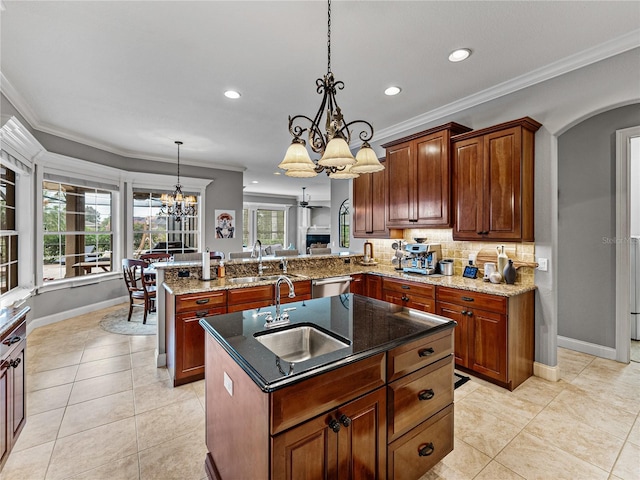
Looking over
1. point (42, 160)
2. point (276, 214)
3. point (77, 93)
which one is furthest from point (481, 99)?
point (276, 214)

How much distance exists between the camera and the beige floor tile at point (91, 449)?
189cm

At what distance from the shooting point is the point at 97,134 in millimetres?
4883

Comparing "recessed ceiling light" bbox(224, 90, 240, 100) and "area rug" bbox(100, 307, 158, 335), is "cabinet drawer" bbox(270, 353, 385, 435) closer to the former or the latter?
"recessed ceiling light" bbox(224, 90, 240, 100)

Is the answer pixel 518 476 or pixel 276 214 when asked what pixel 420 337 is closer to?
pixel 518 476

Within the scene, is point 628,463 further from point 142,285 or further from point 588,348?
point 142,285

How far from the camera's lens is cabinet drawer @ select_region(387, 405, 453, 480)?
4.99 ft

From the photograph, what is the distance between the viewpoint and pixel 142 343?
13.0ft

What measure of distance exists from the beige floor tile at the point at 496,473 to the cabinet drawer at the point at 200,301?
2.32m

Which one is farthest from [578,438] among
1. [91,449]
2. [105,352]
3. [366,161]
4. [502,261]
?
[105,352]

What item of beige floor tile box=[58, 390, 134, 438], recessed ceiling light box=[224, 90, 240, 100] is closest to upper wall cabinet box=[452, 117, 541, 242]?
recessed ceiling light box=[224, 90, 240, 100]

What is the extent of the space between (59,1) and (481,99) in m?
3.77

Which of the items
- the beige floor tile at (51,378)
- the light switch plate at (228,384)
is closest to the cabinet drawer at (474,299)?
the light switch plate at (228,384)

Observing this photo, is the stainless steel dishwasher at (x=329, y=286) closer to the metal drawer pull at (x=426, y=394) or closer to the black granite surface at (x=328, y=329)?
the black granite surface at (x=328, y=329)

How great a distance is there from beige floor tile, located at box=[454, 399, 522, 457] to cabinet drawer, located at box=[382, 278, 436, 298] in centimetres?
114
